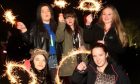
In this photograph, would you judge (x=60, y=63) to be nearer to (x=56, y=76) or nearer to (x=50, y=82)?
(x=56, y=76)

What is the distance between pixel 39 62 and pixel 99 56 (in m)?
1.11

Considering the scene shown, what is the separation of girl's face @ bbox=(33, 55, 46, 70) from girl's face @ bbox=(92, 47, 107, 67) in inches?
37.8

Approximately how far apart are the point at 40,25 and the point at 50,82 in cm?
127

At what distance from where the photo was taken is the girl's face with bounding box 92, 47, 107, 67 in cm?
715

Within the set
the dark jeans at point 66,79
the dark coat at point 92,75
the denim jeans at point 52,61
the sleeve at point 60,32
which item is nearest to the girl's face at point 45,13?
the sleeve at point 60,32

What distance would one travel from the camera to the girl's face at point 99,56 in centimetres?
715

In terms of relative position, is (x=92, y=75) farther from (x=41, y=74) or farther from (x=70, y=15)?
(x=70, y=15)


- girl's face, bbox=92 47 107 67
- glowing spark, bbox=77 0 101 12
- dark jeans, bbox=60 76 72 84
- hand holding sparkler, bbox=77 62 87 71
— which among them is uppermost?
glowing spark, bbox=77 0 101 12

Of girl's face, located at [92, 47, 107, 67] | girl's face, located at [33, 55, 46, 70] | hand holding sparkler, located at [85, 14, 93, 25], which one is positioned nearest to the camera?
girl's face, located at [92, 47, 107, 67]

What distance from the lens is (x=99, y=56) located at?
7152mm

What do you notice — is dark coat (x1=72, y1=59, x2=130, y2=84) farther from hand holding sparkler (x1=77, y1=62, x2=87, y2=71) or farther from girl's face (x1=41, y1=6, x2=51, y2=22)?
girl's face (x1=41, y1=6, x2=51, y2=22)

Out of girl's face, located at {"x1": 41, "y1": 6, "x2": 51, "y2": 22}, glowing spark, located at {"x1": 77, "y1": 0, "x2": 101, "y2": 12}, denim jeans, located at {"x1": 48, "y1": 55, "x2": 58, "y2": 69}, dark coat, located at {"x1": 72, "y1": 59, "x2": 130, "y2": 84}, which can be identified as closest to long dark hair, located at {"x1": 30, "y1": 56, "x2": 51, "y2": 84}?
dark coat, located at {"x1": 72, "y1": 59, "x2": 130, "y2": 84}

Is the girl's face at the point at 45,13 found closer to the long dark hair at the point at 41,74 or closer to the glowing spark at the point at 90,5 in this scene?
the glowing spark at the point at 90,5

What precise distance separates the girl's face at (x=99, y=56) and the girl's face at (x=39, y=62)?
3.15 ft
